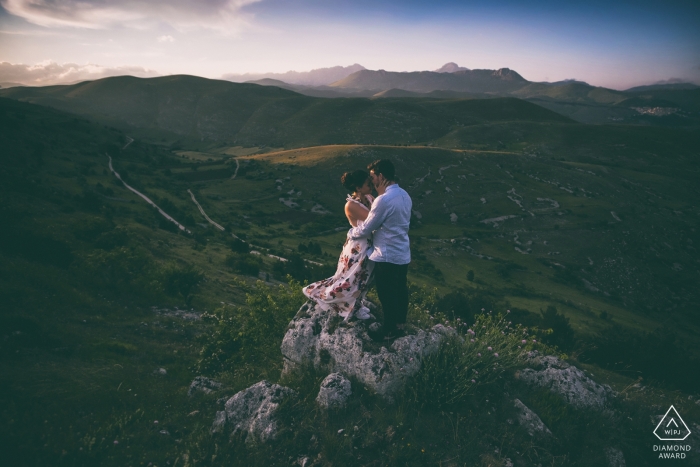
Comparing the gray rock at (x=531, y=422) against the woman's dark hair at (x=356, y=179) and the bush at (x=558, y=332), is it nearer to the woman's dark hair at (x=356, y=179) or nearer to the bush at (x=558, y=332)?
the woman's dark hair at (x=356, y=179)

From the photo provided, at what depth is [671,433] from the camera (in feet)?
23.8

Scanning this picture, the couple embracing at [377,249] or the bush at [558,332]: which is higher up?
the couple embracing at [377,249]

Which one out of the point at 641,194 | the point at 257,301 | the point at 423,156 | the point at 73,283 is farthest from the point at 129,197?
the point at 641,194

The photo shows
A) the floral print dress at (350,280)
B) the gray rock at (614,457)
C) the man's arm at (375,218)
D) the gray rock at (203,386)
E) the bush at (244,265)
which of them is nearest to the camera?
the gray rock at (614,457)

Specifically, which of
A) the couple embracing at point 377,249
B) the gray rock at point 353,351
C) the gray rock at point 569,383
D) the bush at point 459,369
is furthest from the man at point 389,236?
the gray rock at point 569,383

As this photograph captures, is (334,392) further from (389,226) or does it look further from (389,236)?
(389,226)

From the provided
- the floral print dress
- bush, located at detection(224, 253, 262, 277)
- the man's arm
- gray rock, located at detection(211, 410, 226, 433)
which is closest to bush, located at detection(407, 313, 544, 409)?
the floral print dress

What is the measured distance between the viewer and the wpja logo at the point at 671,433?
6950 millimetres

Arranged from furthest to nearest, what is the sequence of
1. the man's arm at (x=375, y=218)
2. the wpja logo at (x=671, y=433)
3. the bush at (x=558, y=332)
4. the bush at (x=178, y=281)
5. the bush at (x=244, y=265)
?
the bush at (x=244, y=265) < the bush at (x=558, y=332) < the bush at (x=178, y=281) < the man's arm at (x=375, y=218) < the wpja logo at (x=671, y=433)

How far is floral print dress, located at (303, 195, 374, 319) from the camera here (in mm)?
8125

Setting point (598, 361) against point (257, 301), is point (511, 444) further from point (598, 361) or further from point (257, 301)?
point (598, 361)

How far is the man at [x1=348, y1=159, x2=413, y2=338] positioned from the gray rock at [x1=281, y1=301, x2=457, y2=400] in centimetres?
60

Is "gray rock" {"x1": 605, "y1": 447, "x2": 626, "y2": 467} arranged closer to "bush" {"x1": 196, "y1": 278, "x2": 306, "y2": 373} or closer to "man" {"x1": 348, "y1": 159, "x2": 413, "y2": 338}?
"man" {"x1": 348, "y1": 159, "x2": 413, "y2": 338}

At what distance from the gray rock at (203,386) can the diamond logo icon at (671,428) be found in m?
9.78
